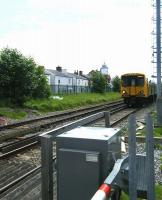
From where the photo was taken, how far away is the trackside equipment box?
11.4 feet

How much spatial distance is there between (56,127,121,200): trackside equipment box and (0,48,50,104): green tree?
21.5m

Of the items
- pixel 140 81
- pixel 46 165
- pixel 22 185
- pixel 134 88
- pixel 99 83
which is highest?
pixel 99 83

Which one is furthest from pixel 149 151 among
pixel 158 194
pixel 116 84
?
pixel 116 84

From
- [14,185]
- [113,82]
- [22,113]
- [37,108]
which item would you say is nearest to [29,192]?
[14,185]

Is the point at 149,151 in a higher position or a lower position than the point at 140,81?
lower

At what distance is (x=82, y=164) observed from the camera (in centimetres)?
352

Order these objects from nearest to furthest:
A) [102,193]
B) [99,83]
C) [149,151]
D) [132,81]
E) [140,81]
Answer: [102,193]
[149,151]
[140,81]
[132,81]
[99,83]

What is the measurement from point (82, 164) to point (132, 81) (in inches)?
1091

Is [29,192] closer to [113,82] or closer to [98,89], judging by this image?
[98,89]

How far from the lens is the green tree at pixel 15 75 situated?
80.9 ft

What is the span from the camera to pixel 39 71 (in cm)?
3042

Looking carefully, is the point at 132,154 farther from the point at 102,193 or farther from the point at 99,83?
the point at 99,83

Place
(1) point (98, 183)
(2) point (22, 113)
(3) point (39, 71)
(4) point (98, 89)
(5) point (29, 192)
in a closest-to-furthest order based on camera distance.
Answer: (1) point (98, 183) < (5) point (29, 192) < (2) point (22, 113) < (3) point (39, 71) < (4) point (98, 89)

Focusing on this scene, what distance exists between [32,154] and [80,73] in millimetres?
88978
